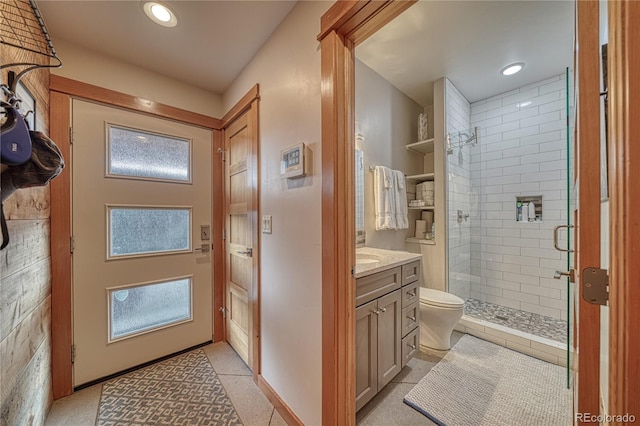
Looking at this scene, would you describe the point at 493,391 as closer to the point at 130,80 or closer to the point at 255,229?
the point at 255,229

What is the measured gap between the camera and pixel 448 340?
211 cm

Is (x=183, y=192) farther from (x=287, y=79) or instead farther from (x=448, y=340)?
(x=448, y=340)

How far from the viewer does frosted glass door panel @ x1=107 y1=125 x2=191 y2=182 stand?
1845 mm

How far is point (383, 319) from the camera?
1.52m

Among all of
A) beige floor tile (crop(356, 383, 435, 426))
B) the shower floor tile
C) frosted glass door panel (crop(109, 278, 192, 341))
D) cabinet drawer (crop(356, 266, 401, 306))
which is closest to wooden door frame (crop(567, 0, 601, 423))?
cabinet drawer (crop(356, 266, 401, 306))

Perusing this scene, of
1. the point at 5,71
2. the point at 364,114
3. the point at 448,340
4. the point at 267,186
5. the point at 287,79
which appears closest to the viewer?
the point at 5,71

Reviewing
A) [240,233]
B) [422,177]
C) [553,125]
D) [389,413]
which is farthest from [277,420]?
[553,125]

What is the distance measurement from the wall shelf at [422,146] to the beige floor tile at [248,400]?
109 inches

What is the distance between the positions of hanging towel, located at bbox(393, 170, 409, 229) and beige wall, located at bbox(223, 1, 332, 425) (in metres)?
1.43

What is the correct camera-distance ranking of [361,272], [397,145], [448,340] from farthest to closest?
[397,145]
[448,340]
[361,272]

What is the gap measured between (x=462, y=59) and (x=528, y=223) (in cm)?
197

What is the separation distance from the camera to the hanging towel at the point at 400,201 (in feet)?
8.12

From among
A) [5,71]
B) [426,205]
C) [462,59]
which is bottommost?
[426,205]

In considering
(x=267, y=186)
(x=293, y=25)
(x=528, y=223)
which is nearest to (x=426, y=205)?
(x=528, y=223)
